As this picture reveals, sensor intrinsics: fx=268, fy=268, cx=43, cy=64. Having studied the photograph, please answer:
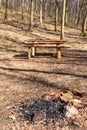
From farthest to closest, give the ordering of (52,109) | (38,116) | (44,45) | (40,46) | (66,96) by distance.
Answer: (44,45), (40,46), (66,96), (52,109), (38,116)

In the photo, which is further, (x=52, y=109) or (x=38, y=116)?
(x=52, y=109)

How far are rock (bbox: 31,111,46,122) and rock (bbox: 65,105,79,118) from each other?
52 centimetres

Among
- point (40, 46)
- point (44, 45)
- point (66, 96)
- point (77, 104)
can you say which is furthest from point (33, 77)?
point (44, 45)

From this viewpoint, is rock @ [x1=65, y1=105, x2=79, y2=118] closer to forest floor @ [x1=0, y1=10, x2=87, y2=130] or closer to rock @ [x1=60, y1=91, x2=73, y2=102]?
forest floor @ [x1=0, y1=10, x2=87, y2=130]

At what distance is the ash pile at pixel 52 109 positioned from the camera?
5.92 m

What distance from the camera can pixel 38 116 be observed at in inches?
235

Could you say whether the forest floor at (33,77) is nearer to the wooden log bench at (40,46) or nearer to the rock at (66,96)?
the wooden log bench at (40,46)

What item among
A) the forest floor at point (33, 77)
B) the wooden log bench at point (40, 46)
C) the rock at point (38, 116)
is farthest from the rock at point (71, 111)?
the wooden log bench at point (40, 46)

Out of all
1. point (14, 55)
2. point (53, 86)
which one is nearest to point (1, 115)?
point (53, 86)

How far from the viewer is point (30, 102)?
6871mm

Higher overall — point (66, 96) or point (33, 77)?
point (33, 77)

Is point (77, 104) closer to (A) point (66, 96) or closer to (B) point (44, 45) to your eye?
(A) point (66, 96)

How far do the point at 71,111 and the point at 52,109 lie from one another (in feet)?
1.49

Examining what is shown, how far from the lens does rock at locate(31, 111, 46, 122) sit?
5922mm
